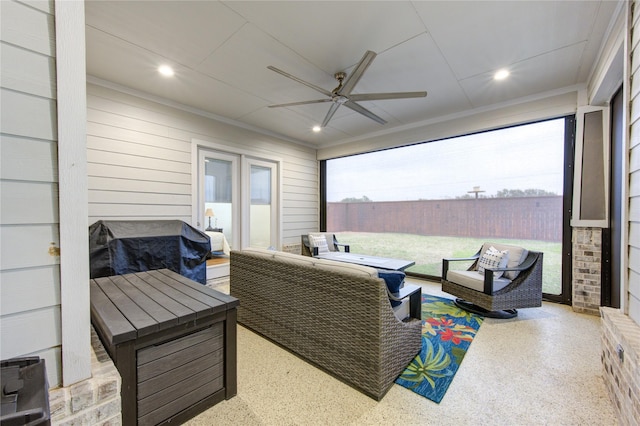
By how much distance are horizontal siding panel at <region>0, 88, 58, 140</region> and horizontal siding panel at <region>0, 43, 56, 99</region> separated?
25 mm

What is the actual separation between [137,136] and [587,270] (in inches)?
238

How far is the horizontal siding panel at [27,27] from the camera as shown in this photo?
2.74 feet

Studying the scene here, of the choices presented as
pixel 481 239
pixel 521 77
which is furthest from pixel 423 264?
pixel 521 77

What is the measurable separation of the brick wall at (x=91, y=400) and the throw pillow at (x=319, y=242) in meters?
3.89

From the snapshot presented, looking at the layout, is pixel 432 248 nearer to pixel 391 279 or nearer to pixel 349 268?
pixel 391 279

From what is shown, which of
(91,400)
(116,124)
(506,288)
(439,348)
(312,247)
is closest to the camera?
(91,400)

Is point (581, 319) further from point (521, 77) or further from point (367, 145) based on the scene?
point (367, 145)

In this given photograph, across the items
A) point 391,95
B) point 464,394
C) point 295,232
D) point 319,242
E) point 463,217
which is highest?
point 391,95

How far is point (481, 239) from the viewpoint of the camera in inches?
167

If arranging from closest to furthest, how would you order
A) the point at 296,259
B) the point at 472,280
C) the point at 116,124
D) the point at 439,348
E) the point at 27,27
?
1. the point at 27,27
2. the point at 296,259
3. the point at 439,348
4. the point at 472,280
5. the point at 116,124

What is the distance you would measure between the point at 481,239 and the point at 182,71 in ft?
16.2

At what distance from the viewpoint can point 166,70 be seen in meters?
3.02

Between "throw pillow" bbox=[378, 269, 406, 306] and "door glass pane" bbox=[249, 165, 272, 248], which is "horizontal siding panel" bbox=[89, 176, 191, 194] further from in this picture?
"throw pillow" bbox=[378, 269, 406, 306]

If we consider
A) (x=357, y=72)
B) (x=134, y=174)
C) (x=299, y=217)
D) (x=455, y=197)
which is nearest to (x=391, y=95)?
(x=357, y=72)
